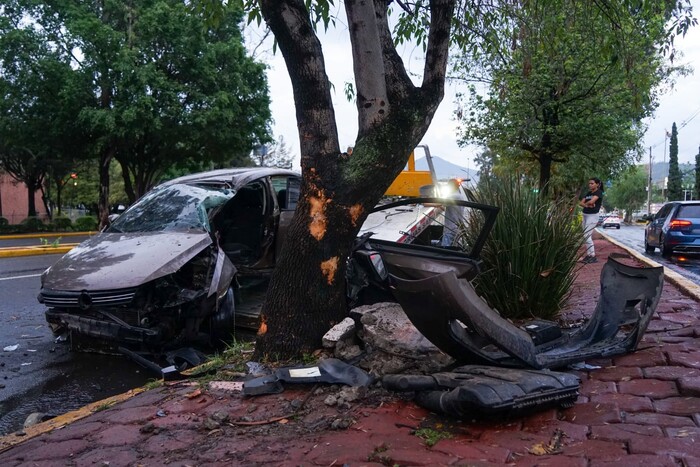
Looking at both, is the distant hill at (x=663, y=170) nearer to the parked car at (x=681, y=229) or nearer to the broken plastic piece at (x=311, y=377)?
the parked car at (x=681, y=229)

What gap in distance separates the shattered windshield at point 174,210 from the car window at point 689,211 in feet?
38.8

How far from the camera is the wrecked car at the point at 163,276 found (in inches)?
203

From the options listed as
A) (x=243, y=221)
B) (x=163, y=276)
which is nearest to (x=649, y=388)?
(x=163, y=276)

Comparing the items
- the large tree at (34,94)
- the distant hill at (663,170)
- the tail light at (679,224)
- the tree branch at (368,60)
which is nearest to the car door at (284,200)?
the tree branch at (368,60)

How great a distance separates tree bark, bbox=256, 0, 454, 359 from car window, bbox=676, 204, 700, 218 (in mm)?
11986

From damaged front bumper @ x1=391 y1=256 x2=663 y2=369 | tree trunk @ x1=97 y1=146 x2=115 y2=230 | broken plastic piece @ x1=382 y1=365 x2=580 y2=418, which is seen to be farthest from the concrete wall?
broken plastic piece @ x1=382 y1=365 x2=580 y2=418

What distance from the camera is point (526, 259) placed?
5344mm

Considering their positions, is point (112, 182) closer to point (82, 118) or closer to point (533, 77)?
point (82, 118)

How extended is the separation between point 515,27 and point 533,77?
19.5 feet

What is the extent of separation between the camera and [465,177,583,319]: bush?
535 cm

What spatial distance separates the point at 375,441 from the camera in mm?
3000

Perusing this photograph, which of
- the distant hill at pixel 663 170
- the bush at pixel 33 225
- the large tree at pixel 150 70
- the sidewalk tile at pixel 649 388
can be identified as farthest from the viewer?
the distant hill at pixel 663 170

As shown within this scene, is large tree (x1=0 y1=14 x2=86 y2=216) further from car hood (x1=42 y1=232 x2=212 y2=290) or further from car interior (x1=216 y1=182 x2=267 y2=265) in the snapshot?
car hood (x1=42 y1=232 x2=212 y2=290)

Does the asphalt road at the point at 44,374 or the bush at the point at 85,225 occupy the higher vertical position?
the bush at the point at 85,225
